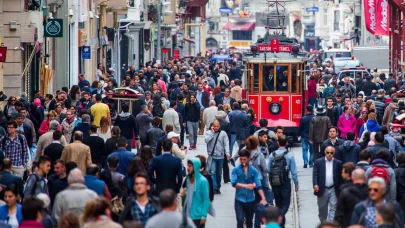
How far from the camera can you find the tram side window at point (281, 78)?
114 ft

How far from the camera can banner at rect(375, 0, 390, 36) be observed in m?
59.6

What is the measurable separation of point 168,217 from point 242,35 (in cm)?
13902

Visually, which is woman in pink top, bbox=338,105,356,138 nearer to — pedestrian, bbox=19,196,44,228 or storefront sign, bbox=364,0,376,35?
pedestrian, bbox=19,196,44,228

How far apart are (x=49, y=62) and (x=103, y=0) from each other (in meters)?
14.1

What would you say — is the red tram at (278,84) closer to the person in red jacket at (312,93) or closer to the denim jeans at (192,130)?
the denim jeans at (192,130)

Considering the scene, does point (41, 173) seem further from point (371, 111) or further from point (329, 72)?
point (329, 72)

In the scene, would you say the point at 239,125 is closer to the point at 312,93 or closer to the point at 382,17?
the point at 312,93

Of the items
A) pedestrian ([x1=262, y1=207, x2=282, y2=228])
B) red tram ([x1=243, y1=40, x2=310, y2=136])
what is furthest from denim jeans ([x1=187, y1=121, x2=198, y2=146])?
pedestrian ([x1=262, y1=207, x2=282, y2=228])

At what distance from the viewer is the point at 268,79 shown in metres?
34.8

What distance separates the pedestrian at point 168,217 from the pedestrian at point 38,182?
3.73 m

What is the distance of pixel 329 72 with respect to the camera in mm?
55969

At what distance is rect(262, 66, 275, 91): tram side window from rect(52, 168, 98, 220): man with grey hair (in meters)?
19.6

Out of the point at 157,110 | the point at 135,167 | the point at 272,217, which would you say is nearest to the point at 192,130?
the point at 157,110

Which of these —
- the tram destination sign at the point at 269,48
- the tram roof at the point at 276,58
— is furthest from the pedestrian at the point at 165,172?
the tram destination sign at the point at 269,48
